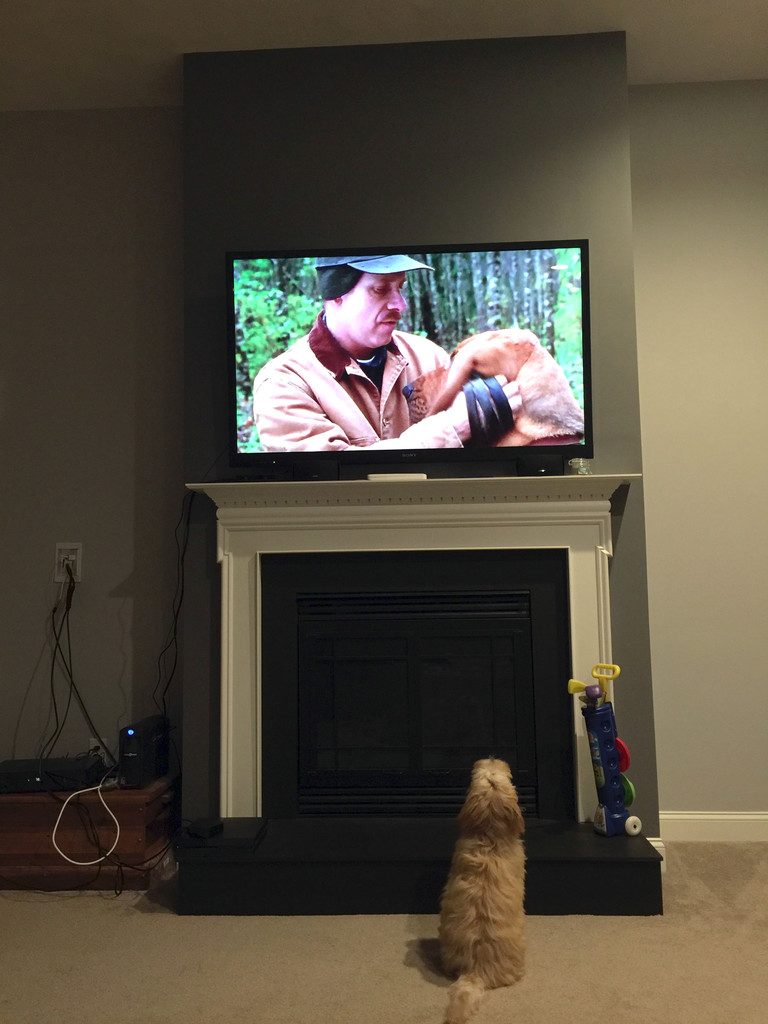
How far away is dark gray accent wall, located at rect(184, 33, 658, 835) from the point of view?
9.95 feet

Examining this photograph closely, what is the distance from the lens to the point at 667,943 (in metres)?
2.26

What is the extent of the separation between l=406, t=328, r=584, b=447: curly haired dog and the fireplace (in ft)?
0.58

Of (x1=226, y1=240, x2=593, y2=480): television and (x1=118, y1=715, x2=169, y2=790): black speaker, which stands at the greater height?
(x1=226, y1=240, x2=593, y2=480): television

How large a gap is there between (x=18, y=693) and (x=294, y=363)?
5.36 feet

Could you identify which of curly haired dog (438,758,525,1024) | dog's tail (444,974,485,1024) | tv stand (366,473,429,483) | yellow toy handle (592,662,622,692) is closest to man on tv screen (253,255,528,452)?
tv stand (366,473,429,483)

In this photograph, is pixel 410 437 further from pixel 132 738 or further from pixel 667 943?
pixel 667 943

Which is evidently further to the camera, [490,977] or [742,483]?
[742,483]

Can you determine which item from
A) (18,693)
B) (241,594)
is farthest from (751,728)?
(18,693)

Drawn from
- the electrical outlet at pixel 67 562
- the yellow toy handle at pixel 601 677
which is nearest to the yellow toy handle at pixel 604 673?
the yellow toy handle at pixel 601 677

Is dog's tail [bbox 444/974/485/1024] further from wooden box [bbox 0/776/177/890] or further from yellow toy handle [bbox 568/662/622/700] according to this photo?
wooden box [bbox 0/776/177/890]

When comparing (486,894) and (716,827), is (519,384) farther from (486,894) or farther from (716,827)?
(716,827)

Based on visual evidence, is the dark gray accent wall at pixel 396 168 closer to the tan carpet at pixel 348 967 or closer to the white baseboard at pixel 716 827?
the tan carpet at pixel 348 967

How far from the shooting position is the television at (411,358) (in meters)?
2.90

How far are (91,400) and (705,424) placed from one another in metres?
2.32
